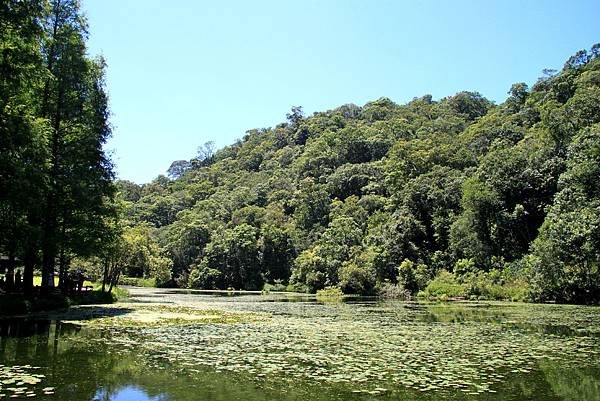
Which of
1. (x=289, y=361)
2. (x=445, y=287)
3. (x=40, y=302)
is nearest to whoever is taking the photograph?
(x=289, y=361)

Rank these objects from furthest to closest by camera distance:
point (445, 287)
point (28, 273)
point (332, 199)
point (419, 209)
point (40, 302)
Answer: point (332, 199), point (419, 209), point (445, 287), point (28, 273), point (40, 302)

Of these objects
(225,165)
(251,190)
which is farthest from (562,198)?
(225,165)

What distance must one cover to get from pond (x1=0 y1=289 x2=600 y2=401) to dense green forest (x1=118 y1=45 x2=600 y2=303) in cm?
1955

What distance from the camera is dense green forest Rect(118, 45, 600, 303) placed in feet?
124

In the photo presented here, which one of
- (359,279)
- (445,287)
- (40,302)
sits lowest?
(445,287)

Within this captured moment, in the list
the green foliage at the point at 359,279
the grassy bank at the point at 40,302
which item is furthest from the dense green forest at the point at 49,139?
the green foliage at the point at 359,279

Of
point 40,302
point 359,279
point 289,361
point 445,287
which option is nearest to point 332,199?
point 359,279

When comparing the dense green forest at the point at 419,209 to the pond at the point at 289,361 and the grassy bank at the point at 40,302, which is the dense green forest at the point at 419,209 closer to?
the grassy bank at the point at 40,302

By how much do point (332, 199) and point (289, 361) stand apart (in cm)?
8167

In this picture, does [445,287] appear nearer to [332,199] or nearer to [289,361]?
[289,361]

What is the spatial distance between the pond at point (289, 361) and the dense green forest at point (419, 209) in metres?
19.6

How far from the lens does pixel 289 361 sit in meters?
11.6

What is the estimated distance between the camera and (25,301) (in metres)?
21.0

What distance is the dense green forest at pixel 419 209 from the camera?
37938mm
